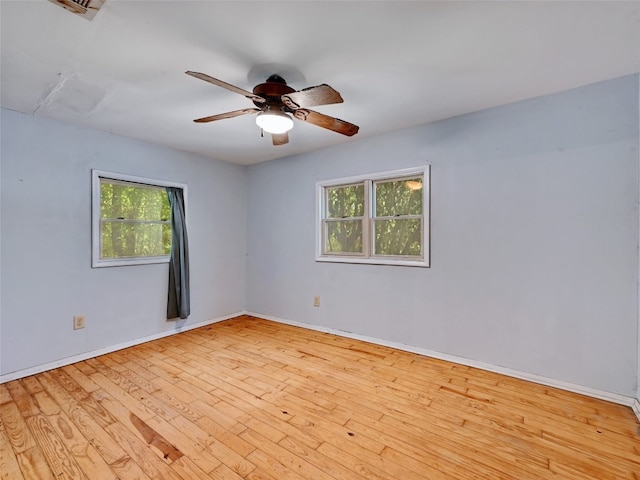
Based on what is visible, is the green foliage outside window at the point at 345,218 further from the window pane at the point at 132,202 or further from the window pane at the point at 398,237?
the window pane at the point at 132,202

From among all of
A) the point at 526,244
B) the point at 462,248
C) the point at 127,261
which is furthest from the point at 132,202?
the point at 526,244

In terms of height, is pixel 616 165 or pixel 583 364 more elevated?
pixel 616 165

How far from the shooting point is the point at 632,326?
2068 millimetres

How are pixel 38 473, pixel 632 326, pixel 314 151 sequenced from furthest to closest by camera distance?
pixel 314 151 → pixel 632 326 → pixel 38 473

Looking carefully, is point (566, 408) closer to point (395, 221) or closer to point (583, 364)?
point (583, 364)

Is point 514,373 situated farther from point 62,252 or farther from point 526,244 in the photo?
point 62,252

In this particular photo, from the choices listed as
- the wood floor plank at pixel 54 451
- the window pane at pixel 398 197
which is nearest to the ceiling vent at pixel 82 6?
the wood floor plank at pixel 54 451

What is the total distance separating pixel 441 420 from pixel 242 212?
365 centimetres

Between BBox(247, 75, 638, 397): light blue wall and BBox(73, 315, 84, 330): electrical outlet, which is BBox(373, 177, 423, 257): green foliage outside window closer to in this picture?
BBox(247, 75, 638, 397): light blue wall

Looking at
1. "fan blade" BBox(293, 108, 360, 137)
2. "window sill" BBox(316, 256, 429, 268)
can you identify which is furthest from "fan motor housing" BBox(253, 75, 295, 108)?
"window sill" BBox(316, 256, 429, 268)

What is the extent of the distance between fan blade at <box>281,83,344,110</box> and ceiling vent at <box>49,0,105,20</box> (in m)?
0.99

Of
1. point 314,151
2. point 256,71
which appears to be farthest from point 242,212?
point 256,71

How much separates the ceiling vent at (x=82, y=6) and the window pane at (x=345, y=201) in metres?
2.64

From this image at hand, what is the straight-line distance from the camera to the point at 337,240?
3.74 metres
